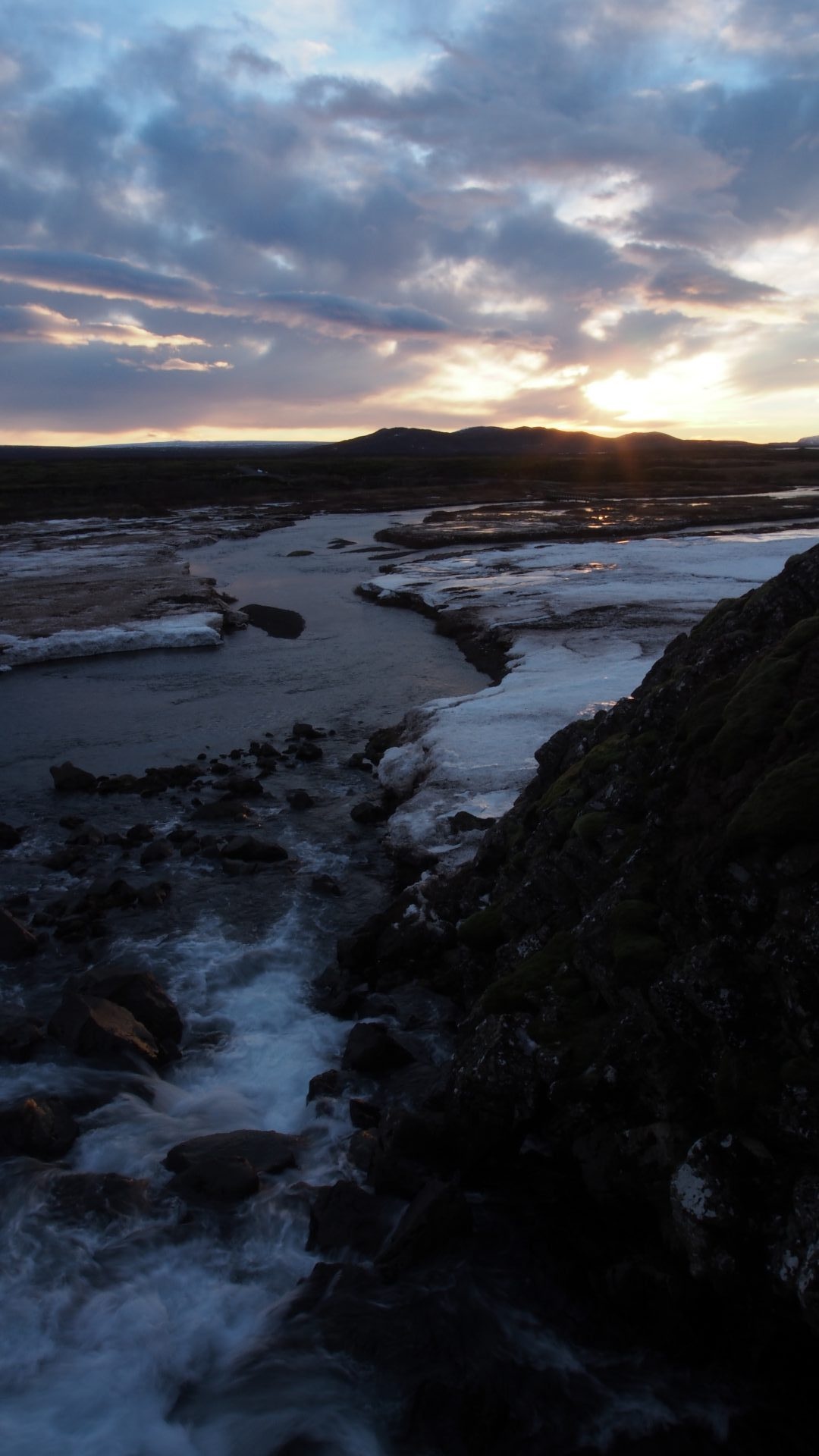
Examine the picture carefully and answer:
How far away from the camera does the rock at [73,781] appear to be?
27.6 meters

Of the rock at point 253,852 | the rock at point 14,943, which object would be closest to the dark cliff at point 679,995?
the rock at point 253,852

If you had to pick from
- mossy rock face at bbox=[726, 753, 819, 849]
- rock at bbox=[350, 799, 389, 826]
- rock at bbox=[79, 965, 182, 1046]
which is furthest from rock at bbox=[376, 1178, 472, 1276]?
rock at bbox=[350, 799, 389, 826]

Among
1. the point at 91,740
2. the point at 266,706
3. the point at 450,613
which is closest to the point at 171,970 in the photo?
the point at 91,740

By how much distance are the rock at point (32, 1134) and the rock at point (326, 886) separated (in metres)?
8.47

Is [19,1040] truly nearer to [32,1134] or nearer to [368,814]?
[32,1134]

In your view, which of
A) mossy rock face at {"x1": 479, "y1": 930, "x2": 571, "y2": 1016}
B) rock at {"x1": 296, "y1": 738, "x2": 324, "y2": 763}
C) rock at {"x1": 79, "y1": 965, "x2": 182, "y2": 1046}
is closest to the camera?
mossy rock face at {"x1": 479, "y1": 930, "x2": 571, "y2": 1016}

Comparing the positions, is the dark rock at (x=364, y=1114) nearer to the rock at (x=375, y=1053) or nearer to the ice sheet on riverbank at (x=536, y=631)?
the rock at (x=375, y=1053)

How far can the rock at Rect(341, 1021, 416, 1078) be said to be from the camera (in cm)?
1470

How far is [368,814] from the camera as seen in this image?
24.9 m

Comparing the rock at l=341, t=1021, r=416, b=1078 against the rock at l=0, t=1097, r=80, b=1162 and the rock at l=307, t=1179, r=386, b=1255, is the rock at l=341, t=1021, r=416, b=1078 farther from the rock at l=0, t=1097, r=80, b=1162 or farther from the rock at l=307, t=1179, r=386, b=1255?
the rock at l=0, t=1097, r=80, b=1162

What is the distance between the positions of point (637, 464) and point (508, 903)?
177614 millimetres

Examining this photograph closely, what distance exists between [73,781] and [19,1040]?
1342cm

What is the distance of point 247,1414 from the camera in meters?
9.67

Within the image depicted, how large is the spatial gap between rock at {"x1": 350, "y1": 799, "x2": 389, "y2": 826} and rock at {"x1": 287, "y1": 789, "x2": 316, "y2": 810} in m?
1.65
